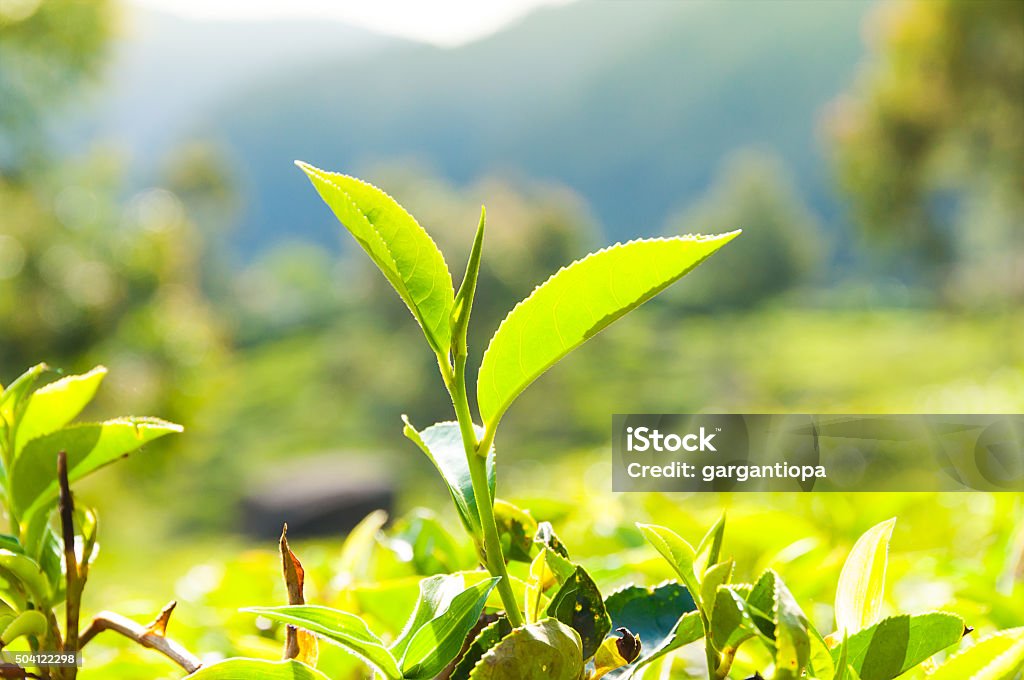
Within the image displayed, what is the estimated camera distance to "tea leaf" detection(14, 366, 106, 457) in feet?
0.93

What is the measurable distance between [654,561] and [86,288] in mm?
6905

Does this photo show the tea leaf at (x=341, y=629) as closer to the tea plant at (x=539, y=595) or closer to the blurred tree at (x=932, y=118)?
the tea plant at (x=539, y=595)

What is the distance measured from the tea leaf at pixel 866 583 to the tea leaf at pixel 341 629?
0.12m

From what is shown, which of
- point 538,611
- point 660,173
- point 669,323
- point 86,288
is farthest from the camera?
point 660,173

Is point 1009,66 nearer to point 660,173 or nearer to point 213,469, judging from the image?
point 213,469

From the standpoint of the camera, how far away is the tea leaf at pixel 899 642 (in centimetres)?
20

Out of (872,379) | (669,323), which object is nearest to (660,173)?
(669,323)

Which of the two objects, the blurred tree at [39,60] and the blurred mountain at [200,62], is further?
the blurred mountain at [200,62]

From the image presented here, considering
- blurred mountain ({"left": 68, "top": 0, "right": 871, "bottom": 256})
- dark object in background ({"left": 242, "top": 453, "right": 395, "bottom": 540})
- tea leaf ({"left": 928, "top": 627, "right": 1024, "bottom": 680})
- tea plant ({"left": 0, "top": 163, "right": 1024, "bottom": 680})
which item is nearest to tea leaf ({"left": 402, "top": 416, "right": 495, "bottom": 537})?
tea plant ({"left": 0, "top": 163, "right": 1024, "bottom": 680})

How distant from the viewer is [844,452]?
48.1 inches

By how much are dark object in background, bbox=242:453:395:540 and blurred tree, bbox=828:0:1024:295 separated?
21.7 ft

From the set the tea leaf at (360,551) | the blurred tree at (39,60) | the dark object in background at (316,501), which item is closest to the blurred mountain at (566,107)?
the dark object in background at (316,501)

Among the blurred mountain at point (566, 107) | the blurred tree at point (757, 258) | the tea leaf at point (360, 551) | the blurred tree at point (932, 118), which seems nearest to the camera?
the tea leaf at point (360, 551)

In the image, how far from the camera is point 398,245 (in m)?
0.19
